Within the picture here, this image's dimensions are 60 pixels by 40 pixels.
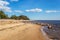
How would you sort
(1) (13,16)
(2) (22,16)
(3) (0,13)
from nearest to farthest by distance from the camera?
(3) (0,13)
(1) (13,16)
(2) (22,16)

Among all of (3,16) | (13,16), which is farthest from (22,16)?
(3,16)

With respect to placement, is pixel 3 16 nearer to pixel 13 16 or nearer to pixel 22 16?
pixel 13 16

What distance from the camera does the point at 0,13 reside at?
128 meters

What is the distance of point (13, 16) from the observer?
162 metres

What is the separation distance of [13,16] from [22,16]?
27176 millimetres

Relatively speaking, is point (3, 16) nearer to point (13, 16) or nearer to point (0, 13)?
point (0, 13)

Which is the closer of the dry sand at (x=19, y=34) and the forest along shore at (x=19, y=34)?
the dry sand at (x=19, y=34)

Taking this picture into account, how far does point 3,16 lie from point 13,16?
29687 millimetres

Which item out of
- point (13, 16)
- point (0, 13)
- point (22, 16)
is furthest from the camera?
point (22, 16)

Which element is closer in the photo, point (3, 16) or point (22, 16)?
point (3, 16)

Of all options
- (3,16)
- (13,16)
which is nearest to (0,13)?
(3,16)

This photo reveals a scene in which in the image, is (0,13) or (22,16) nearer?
(0,13)

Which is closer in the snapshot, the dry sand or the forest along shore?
the dry sand

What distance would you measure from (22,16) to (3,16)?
56.7 meters
